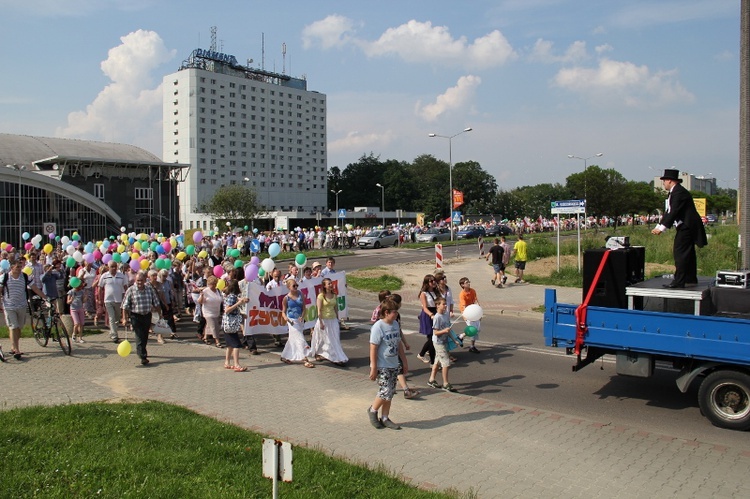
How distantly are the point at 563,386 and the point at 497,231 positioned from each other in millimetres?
53495

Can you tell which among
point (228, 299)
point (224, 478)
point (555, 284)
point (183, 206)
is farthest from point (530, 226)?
point (183, 206)

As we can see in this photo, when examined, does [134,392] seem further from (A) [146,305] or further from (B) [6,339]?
(B) [6,339]

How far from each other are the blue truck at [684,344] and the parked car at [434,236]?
46410 mm

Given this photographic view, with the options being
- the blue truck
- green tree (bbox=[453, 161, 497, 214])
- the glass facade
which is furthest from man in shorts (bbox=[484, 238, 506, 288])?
green tree (bbox=[453, 161, 497, 214])

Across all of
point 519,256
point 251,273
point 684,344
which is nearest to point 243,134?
point 519,256

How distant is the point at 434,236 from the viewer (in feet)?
182

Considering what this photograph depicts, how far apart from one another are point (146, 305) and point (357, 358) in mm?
3996

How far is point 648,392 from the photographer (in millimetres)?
9250

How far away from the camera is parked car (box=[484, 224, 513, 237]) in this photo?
61047 millimetres

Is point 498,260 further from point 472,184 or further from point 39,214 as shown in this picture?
point 472,184

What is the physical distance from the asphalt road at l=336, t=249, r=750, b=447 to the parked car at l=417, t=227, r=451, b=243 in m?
41.0

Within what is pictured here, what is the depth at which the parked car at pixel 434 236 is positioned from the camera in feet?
181

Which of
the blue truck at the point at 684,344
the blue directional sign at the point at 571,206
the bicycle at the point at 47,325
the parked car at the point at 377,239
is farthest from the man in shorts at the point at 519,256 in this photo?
the parked car at the point at 377,239

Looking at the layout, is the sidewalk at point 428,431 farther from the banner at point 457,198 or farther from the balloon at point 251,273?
the banner at point 457,198
